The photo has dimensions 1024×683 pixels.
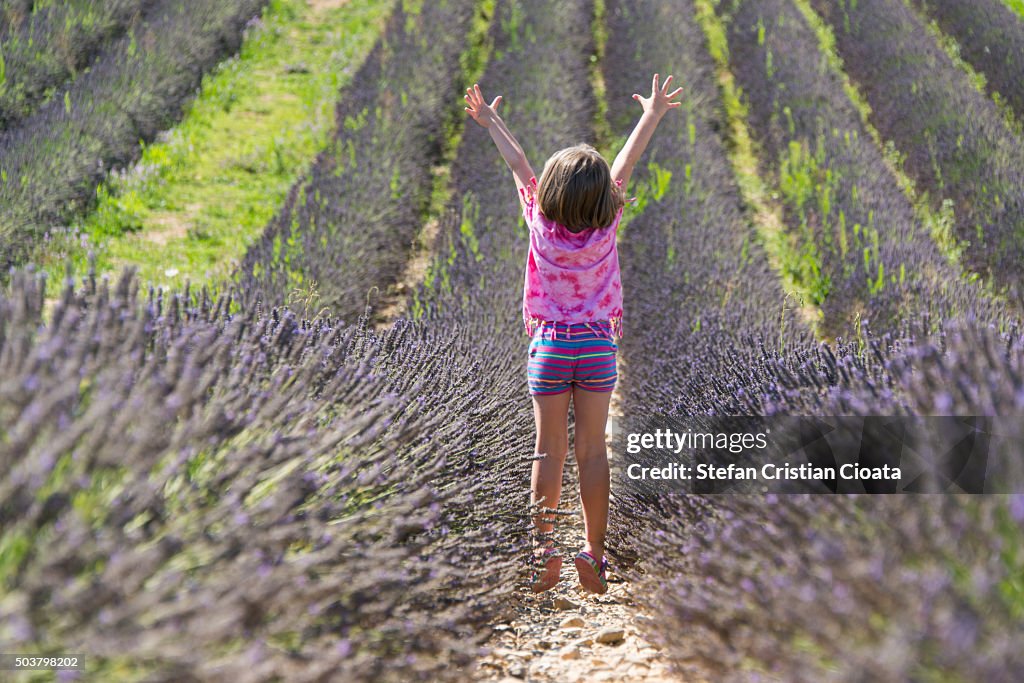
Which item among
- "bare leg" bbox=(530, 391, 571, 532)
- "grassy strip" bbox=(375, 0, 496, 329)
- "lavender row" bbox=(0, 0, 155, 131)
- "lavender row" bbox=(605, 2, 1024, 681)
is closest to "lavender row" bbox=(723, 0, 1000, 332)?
"lavender row" bbox=(605, 2, 1024, 681)

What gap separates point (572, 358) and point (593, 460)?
32 centimetres

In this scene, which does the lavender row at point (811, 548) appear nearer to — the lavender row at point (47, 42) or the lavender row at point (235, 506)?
the lavender row at point (235, 506)

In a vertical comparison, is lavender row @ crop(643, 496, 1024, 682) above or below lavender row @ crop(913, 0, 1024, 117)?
below

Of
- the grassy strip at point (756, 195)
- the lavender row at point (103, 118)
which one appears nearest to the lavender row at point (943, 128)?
the grassy strip at point (756, 195)

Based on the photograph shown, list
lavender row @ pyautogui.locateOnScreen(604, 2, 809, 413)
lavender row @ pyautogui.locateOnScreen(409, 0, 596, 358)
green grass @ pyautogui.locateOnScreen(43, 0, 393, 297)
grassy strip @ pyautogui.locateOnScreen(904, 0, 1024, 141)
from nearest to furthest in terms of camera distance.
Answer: lavender row @ pyautogui.locateOnScreen(604, 2, 809, 413)
lavender row @ pyautogui.locateOnScreen(409, 0, 596, 358)
green grass @ pyautogui.locateOnScreen(43, 0, 393, 297)
grassy strip @ pyautogui.locateOnScreen(904, 0, 1024, 141)

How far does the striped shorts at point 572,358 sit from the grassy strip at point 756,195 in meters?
→ 2.17

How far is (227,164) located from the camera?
866 cm

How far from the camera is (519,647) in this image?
9.16ft

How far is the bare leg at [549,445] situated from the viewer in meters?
2.98

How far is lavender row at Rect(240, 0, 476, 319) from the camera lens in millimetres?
5660

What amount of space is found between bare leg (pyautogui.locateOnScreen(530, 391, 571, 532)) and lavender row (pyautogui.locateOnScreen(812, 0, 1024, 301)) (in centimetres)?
391

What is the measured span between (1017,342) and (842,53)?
966 cm

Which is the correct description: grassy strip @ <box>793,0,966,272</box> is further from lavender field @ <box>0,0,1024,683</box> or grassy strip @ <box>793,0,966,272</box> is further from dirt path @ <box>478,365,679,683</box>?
dirt path @ <box>478,365,679,683</box>

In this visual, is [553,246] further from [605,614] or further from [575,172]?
[605,614]
